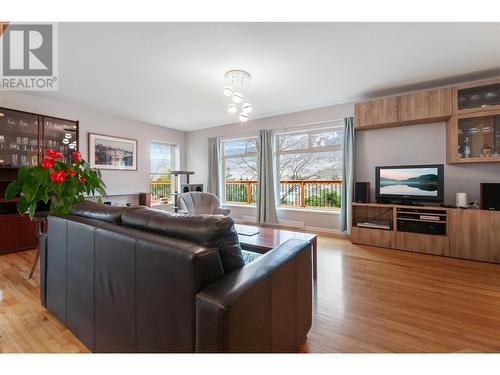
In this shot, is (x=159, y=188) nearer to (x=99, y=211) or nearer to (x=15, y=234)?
(x=15, y=234)

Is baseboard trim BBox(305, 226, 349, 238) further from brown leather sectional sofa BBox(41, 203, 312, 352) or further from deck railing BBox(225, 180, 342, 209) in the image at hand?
brown leather sectional sofa BBox(41, 203, 312, 352)

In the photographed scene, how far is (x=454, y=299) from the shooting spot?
6.34 feet

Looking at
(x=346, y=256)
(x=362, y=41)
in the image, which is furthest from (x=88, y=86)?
(x=346, y=256)

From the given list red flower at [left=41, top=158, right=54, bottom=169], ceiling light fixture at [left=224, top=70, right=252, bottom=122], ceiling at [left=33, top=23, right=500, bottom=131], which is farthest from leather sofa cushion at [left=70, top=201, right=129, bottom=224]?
ceiling light fixture at [left=224, top=70, right=252, bottom=122]

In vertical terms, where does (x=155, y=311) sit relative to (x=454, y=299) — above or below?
above

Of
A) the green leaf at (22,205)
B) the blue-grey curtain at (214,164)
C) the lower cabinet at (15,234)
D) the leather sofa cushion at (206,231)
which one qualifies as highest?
the blue-grey curtain at (214,164)

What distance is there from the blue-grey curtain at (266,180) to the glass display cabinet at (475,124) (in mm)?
2855

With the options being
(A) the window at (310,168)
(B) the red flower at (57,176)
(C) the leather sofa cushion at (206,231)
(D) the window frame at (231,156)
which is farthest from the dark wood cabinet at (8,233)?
(A) the window at (310,168)

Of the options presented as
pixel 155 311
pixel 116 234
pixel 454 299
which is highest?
pixel 116 234

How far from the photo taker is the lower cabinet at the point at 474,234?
2.72 m

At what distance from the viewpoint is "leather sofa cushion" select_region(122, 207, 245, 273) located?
39.6 inches

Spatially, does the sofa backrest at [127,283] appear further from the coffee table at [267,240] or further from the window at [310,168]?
the window at [310,168]
